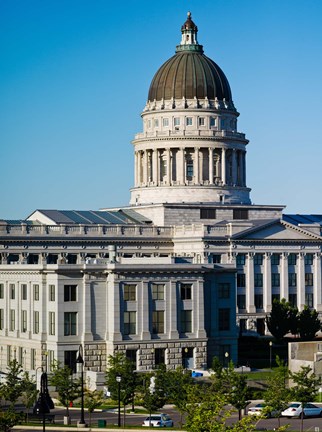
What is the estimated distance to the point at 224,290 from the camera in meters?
128

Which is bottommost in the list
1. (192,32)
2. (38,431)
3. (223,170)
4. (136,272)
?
(38,431)

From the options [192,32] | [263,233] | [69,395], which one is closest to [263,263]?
[263,233]

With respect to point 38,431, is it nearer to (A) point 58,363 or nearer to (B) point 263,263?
(A) point 58,363

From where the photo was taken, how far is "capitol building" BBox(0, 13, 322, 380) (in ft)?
395

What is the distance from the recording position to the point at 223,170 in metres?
187

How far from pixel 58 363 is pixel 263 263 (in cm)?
6029

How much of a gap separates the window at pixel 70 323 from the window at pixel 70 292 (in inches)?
48.7

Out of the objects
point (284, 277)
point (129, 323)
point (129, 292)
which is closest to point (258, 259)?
point (284, 277)

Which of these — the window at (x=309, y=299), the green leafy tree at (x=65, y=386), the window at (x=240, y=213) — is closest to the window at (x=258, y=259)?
the window at (x=309, y=299)

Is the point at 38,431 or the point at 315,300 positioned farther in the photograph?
the point at 315,300

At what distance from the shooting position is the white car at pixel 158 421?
95.6 m

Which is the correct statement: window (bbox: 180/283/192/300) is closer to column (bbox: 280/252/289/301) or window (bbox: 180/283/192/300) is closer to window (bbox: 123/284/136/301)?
window (bbox: 123/284/136/301)

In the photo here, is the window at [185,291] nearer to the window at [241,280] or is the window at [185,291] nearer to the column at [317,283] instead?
the window at [241,280]

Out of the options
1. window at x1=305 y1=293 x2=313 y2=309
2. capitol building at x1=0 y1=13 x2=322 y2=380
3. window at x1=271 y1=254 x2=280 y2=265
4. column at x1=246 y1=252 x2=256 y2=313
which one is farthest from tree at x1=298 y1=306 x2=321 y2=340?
window at x1=305 y1=293 x2=313 y2=309
